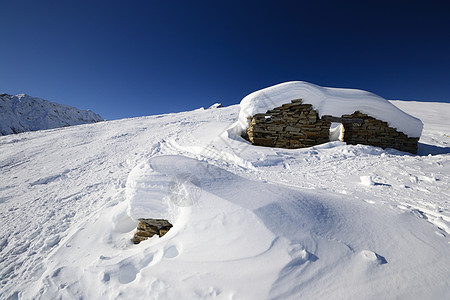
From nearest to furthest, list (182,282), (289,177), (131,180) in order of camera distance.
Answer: (182,282) → (131,180) → (289,177)

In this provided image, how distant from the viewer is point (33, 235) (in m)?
2.62

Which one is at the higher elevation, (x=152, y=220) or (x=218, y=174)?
(x=218, y=174)

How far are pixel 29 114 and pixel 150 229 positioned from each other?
54.8 meters

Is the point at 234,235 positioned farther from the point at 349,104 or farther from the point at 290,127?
the point at 349,104

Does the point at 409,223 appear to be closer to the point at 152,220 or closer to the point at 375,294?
the point at 375,294

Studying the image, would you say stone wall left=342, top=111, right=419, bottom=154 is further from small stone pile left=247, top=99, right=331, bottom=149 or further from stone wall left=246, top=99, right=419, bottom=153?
small stone pile left=247, top=99, right=331, bottom=149

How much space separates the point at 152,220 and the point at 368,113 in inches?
289

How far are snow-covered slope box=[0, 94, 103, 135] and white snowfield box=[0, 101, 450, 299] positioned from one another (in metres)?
46.7

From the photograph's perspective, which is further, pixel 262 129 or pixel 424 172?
pixel 262 129

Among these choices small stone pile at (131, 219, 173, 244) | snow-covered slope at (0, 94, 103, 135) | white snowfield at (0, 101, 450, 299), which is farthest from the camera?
snow-covered slope at (0, 94, 103, 135)

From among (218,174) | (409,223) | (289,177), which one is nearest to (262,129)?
Answer: (289,177)

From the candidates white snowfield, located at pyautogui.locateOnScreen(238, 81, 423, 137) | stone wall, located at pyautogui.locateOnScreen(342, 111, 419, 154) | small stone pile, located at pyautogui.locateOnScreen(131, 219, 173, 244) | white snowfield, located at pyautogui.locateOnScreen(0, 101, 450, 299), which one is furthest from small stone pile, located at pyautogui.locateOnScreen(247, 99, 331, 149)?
small stone pile, located at pyautogui.locateOnScreen(131, 219, 173, 244)

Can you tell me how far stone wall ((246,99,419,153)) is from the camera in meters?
5.89

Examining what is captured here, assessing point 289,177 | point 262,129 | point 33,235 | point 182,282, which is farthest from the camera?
point 262,129
